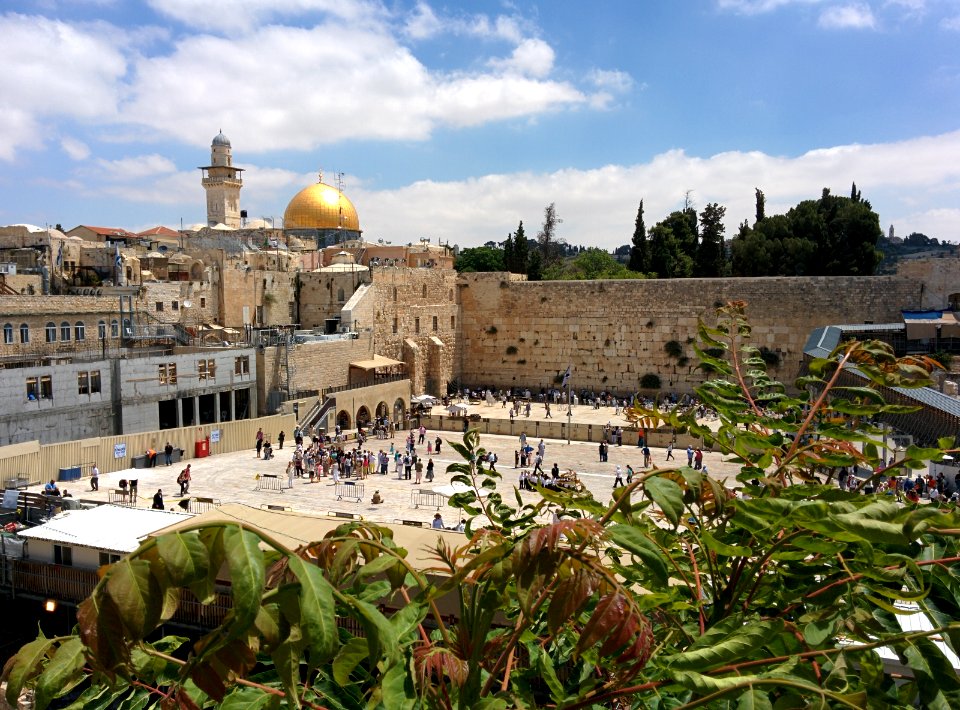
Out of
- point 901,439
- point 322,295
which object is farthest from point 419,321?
point 901,439

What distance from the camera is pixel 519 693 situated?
7.25ft

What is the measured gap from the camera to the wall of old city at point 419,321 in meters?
26.8

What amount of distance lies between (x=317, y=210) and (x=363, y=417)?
2162 centimetres

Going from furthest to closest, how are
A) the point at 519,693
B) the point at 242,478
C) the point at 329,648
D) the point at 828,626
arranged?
the point at 242,478
the point at 519,693
the point at 828,626
the point at 329,648

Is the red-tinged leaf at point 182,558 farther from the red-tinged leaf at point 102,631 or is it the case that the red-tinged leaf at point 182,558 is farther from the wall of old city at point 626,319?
the wall of old city at point 626,319

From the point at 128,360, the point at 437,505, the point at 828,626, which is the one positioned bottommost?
the point at 437,505

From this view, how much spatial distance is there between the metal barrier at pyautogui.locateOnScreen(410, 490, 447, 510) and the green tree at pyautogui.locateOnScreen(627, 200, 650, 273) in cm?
2528

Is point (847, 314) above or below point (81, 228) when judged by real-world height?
below

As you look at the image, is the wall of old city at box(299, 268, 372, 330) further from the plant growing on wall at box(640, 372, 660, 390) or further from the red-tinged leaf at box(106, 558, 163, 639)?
the red-tinged leaf at box(106, 558, 163, 639)

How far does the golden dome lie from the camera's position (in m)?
41.7

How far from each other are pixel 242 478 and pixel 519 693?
14800 millimetres

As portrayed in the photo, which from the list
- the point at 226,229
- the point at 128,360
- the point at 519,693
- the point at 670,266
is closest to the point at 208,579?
the point at 519,693

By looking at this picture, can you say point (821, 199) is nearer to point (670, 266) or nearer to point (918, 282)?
point (670, 266)

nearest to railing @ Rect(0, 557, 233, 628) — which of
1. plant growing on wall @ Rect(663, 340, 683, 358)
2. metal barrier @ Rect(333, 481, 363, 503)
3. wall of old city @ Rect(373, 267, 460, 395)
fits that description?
metal barrier @ Rect(333, 481, 363, 503)
